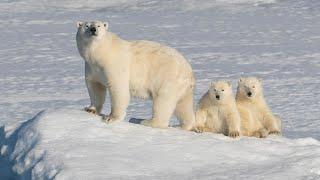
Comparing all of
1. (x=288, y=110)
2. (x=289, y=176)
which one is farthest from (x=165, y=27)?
(x=289, y=176)

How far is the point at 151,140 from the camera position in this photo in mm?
4703

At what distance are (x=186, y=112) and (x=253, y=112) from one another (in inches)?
20.1

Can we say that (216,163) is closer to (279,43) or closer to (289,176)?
(289,176)

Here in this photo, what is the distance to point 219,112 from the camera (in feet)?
17.0

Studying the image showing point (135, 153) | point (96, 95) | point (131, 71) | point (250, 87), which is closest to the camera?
point (135, 153)

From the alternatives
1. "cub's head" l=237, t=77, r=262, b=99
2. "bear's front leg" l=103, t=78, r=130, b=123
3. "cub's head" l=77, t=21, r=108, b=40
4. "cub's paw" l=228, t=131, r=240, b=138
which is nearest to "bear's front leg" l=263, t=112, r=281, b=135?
"cub's head" l=237, t=77, r=262, b=99

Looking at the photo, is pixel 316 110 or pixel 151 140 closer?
pixel 151 140

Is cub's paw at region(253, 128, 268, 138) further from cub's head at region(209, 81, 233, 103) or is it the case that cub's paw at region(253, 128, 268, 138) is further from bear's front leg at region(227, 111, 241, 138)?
cub's head at region(209, 81, 233, 103)

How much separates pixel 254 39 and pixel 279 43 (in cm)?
72

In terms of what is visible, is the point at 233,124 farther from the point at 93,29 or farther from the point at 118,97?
the point at 93,29

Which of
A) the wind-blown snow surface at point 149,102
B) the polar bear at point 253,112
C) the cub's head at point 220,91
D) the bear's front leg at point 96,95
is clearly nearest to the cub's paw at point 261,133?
the polar bear at point 253,112

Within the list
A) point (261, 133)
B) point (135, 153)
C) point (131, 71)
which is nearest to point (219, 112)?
point (261, 133)

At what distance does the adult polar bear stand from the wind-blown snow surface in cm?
20

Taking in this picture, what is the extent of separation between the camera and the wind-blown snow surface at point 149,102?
4.25 metres
